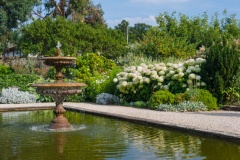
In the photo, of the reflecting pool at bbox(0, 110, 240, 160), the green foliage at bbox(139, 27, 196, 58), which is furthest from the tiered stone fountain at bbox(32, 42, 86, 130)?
the green foliage at bbox(139, 27, 196, 58)

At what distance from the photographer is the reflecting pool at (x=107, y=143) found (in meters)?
7.15

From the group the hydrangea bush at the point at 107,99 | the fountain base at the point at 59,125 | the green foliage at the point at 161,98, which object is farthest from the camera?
the hydrangea bush at the point at 107,99

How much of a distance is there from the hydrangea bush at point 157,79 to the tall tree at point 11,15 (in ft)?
73.4

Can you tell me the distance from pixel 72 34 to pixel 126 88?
51.7ft

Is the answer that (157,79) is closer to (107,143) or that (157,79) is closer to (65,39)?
(107,143)

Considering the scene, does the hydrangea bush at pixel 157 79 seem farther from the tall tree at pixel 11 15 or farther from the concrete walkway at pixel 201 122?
the tall tree at pixel 11 15

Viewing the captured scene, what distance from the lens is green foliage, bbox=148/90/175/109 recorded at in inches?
563

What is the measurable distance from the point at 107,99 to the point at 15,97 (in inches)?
157

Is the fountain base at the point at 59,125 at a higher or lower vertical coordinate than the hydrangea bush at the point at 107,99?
lower

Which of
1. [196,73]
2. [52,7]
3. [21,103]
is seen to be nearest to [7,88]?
[21,103]

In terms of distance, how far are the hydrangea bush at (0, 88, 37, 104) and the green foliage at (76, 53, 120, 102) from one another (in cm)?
239

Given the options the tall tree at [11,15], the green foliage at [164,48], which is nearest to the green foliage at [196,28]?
the green foliage at [164,48]

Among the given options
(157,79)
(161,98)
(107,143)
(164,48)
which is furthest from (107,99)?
(107,143)

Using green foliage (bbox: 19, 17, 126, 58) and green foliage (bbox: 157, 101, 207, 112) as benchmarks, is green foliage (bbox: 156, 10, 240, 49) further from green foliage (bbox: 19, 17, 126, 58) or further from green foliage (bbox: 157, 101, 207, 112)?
green foliage (bbox: 157, 101, 207, 112)
